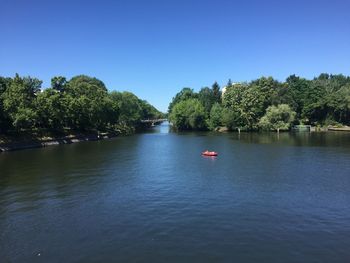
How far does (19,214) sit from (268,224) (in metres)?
23.3

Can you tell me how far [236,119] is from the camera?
16712 cm

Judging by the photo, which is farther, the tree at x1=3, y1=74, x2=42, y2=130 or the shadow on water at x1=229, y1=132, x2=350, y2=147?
the shadow on water at x1=229, y1=132, x2=350, y2=147

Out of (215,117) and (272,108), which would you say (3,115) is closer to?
(215,117)

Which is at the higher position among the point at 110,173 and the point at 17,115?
the point at 17,115

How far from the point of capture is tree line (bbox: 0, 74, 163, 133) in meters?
96.5

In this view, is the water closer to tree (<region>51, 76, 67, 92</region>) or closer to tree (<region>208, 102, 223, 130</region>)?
tree (<region>51, 76, 67, 92</region>)

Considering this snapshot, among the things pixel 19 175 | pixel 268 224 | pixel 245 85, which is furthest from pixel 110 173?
pixel 245 85

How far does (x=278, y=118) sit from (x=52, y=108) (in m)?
97.7

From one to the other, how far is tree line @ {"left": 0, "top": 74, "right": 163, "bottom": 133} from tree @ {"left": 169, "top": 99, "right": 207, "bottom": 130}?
36.8 metres

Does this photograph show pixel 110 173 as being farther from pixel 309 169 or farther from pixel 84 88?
pixel 84 88

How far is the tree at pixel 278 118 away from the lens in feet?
514

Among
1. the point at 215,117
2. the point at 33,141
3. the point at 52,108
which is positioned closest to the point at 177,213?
the point at 33,141

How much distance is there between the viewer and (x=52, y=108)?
359 feet

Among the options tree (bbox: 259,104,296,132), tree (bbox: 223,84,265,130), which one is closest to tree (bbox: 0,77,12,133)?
tree (bbox: 223,84,265,130)
